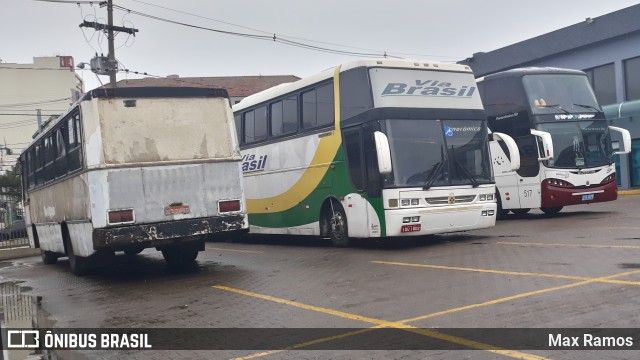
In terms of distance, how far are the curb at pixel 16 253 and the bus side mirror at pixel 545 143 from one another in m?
17.5

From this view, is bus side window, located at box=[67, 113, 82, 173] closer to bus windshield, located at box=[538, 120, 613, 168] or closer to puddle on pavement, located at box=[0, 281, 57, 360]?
puddle on pavement, located at box=[0, 281, 57, 360]

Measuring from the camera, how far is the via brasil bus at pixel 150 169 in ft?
33.6

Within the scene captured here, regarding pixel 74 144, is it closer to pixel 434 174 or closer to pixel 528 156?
pixel 434 174

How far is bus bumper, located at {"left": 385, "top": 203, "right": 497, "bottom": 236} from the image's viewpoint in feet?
40.9

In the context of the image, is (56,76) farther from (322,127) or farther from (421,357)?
(421,357)

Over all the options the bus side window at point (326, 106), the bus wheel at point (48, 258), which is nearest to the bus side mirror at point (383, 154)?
the bus side window at point (326, 106)

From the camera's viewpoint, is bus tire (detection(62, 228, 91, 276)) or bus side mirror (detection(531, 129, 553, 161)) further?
bus side mirror (detection(531, 129, 553, 161))

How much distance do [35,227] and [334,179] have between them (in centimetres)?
814

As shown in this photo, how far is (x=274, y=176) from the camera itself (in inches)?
652

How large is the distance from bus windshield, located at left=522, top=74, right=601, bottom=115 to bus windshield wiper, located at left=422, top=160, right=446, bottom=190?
6191 millimetres

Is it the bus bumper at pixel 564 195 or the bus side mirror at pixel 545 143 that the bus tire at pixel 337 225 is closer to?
the bus side mirror at pixel 545 143

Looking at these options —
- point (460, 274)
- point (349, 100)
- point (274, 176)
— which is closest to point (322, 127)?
point (349, 100)

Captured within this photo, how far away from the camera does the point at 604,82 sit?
1288 inches

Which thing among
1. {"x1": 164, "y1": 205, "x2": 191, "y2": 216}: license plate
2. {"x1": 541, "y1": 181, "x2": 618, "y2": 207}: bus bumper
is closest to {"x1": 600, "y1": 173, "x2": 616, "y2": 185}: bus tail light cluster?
{"x1": 541, "y1": 181, "x2": 618, "y2": 207}: bus bumper
